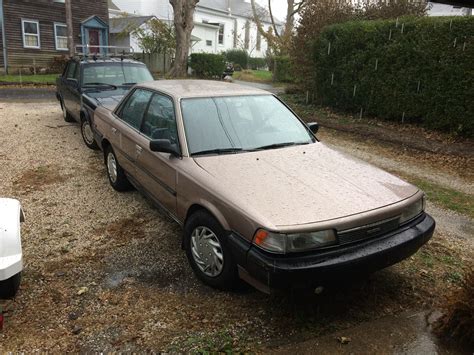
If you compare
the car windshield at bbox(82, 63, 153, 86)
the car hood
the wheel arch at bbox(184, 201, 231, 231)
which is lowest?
the wheel arch at bbox(184, 201, 231, 231)

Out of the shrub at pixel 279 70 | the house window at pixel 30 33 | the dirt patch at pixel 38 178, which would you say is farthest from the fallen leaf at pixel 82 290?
the house window at pixel 30 33

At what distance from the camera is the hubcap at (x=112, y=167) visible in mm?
5609

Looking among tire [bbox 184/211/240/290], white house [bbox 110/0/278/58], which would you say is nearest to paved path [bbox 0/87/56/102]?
tire [bbox 184/211/240/290]

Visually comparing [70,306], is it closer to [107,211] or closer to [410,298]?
[107,211]

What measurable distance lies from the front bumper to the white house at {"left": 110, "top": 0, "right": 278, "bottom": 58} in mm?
31113

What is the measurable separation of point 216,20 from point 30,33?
21.6 m

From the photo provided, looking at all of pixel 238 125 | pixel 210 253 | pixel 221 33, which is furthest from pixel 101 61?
pixel 221 33

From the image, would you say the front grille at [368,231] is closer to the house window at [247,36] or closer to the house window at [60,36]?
the house window at [60,36]

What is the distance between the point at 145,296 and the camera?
336cm

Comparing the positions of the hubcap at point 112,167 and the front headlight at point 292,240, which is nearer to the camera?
the front headlight at point 292,240

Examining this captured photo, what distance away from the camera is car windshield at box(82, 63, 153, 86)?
27.8 feet

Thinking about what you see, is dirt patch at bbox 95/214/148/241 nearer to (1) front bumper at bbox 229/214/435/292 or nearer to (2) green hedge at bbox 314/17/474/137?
(1) front bumper at bbox 229/214/435/292

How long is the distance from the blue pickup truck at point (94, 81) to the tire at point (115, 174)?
2.02m

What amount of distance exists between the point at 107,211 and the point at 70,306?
1.98 m
